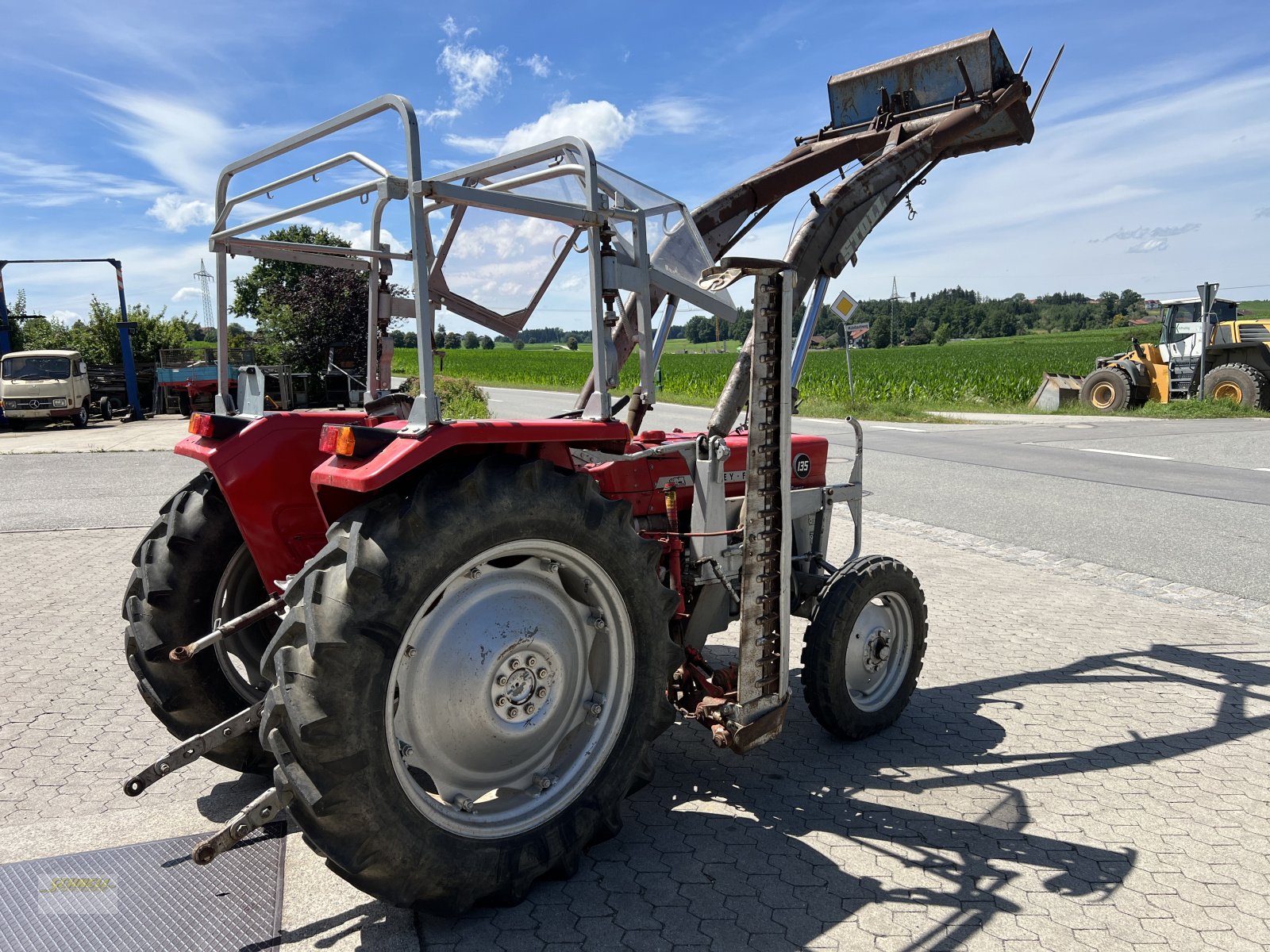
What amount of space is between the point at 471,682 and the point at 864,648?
2030 mm

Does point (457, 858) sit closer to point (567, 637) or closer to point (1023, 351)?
point (567, 637)

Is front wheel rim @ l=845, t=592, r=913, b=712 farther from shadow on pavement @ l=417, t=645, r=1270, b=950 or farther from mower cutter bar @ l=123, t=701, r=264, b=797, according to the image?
mower cutter bar @ l=123, t=701, r=264, b=797

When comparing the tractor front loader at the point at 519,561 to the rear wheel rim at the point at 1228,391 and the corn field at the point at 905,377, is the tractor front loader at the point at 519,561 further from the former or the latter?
the rear wheel rim at the point at 1228,391

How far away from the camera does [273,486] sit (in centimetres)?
334

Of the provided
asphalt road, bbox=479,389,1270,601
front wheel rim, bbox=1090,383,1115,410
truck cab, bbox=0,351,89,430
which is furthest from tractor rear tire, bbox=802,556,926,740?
truck cab, bbox=0,351,89,430

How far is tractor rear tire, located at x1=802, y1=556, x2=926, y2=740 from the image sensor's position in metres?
3.90

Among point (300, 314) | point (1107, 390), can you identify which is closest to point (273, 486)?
point (300, 314)

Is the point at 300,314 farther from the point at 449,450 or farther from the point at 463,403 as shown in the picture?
the point at 449,450

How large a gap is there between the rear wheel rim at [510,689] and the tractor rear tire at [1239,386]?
76.5ft

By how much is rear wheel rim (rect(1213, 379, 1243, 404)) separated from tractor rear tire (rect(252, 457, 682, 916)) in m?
23.4

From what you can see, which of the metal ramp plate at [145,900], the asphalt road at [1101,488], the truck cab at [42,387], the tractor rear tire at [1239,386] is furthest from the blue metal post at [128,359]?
the tractor rear tire at [1239,386]

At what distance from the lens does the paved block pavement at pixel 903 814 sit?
2699 mm

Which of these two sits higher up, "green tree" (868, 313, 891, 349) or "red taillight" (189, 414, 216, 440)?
"green tree" (868, 313, 891, 349)

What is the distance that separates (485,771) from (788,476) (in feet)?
4.74
